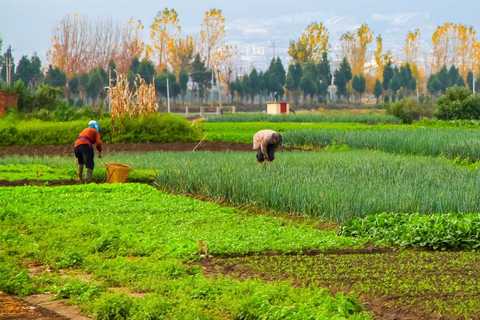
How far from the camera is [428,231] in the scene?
11.4 metres

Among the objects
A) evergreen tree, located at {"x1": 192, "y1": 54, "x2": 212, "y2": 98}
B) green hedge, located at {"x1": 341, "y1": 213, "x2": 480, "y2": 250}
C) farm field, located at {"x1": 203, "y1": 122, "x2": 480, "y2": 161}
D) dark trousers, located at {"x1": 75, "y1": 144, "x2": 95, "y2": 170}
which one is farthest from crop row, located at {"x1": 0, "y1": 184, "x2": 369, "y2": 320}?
evergreen tree, located at {"x1": 192, "y1": 54, "x2": 212, "y2": 98}

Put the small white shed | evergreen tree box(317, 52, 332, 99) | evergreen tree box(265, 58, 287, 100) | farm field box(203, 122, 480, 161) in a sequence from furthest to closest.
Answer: evergreen tree box(317, 52, 332, 99), evergreen tree box(265, 58, 287, 100), the small white shed, farm field box(203, 122, 480, 161)

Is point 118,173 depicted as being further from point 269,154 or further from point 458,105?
point 458,105

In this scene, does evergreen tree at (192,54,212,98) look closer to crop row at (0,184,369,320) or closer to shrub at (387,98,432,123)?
shrub at (387,98,432,123)

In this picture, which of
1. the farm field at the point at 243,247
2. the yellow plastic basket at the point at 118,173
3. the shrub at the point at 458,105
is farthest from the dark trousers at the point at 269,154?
the shrub at the point at 458,105

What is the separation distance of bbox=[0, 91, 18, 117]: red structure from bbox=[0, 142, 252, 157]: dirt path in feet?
21.7

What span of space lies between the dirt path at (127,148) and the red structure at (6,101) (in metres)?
6.61

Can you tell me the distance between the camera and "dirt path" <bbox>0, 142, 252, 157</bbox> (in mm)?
29953

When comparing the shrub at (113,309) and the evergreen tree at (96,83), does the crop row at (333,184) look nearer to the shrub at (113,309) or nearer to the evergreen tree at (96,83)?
the shrub at (113,309)

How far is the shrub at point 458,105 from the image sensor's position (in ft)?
160

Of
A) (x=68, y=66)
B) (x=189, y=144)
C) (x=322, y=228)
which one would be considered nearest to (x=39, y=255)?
(x=322, y=228)

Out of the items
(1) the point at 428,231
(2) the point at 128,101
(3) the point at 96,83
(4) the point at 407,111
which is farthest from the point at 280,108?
(1) the point at 428,231

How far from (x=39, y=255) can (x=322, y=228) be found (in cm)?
369

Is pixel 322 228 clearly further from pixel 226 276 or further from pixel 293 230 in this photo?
pixel 226 276
